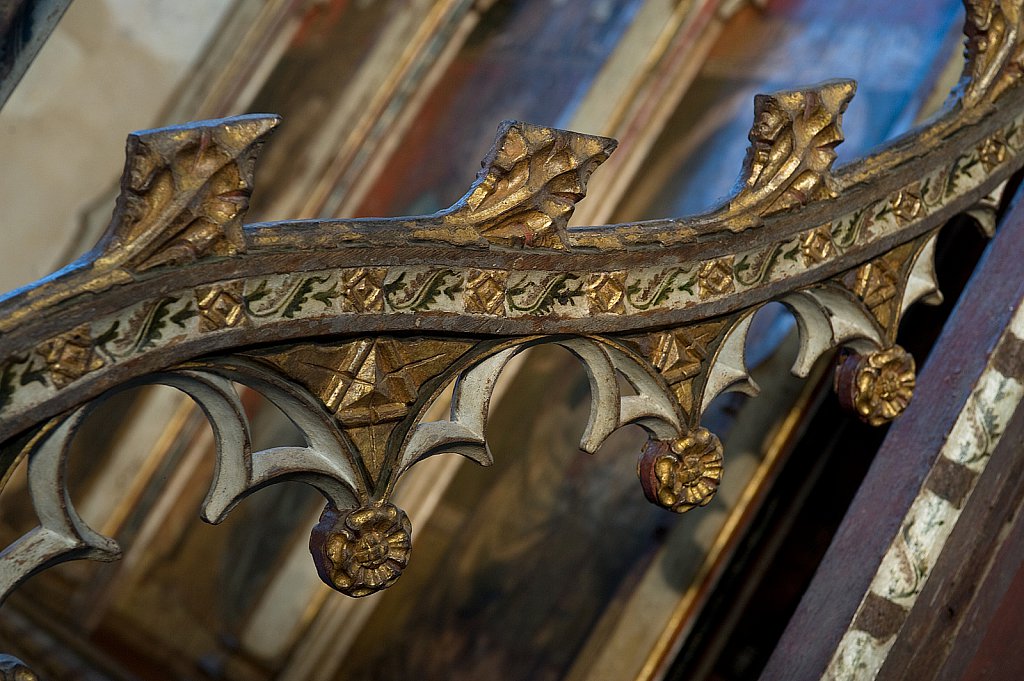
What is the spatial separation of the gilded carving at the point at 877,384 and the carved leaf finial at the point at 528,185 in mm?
274

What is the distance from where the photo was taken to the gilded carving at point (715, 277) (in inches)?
29.0

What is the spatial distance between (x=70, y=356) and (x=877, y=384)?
543mm

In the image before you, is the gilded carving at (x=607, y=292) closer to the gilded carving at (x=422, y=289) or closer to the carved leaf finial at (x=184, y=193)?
the gilded carving at (x=422, y=289)

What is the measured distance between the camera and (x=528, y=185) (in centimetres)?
64

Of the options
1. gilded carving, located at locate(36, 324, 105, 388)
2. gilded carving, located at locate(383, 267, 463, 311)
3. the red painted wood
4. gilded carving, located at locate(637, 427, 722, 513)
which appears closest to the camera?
gilded carving, located at locate(36, 324, 105, 388)

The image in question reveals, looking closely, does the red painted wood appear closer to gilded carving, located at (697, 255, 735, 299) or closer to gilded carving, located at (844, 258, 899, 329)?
gilded carving, located at (844, 258, 899, 329)

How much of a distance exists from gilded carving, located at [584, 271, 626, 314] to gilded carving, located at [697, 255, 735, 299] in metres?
0.06

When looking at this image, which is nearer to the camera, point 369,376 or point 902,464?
point 369,376

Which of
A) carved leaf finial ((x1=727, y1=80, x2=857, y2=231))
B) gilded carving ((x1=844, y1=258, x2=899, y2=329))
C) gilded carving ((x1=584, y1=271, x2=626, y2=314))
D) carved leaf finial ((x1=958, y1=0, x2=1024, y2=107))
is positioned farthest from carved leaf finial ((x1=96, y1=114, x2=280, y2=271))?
carved leaf finial ((x1=958, y1=0, x2=1024, y2=107))

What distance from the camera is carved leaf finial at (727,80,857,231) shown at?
734 mm

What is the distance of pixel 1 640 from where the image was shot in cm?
236

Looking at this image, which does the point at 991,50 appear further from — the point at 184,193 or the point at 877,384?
the point at 184,193

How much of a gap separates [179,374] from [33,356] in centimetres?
7

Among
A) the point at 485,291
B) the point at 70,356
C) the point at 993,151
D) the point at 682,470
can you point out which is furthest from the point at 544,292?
the point at 993,151
